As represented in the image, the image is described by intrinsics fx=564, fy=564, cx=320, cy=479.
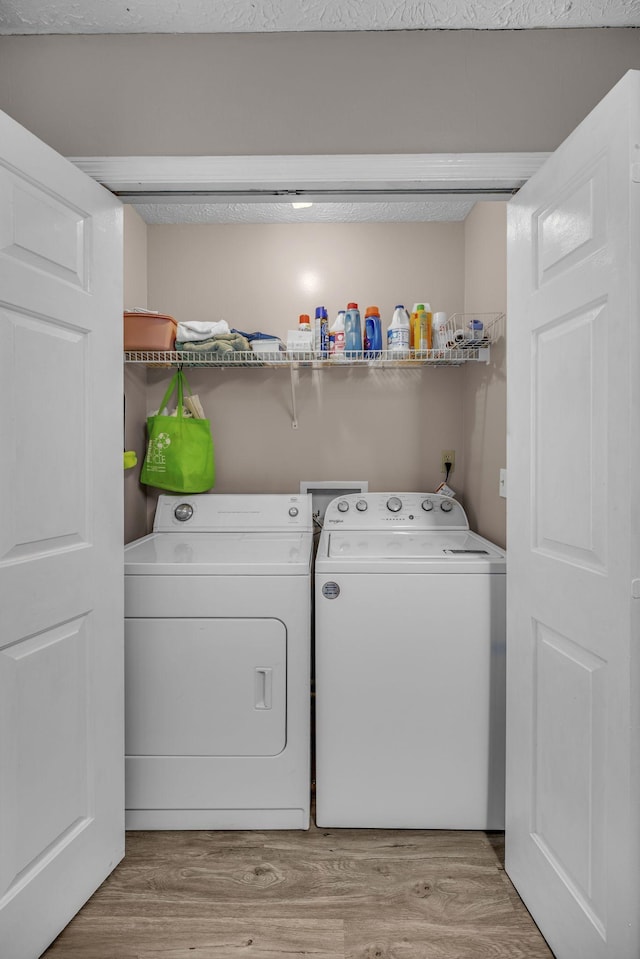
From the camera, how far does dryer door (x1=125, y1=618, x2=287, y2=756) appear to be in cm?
179

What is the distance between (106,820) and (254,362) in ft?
5.63

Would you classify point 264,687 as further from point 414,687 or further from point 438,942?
point 438,942

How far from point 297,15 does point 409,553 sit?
1.57 m

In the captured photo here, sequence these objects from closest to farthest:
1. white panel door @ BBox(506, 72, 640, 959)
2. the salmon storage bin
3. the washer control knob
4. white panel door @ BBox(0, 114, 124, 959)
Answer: white panel door @ BBox(506, 72, 640, 959) < white panel door @ BBox(0, 114, 124, 959) < the salmon storage bin < the washer control knob

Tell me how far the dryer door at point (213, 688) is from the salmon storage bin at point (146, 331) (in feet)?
3.66

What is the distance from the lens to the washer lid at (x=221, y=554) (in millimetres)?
1785

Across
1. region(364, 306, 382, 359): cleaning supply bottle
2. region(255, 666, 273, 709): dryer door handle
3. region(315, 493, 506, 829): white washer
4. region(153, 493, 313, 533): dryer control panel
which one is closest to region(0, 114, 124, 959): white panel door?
region(255, 666, 273, 709): dryer door handle

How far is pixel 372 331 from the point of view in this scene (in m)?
2.37

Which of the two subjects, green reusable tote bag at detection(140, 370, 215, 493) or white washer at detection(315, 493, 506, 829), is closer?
white washer at detection(315, 493, 506, 829)

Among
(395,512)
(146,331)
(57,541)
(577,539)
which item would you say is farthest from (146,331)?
(577,539)

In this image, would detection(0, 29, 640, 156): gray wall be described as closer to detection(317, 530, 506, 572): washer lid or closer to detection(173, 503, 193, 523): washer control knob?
detection(317, 530, 506, 572): washer lid

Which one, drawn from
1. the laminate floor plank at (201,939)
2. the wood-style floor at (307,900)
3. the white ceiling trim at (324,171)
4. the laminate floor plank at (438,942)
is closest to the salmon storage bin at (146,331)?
the white ceiling trim at (324,171)

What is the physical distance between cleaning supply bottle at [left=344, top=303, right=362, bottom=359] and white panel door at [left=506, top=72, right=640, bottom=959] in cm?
85

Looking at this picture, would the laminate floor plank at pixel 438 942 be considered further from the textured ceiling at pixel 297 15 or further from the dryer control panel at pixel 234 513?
the textured ceiling at pixel 297 15
